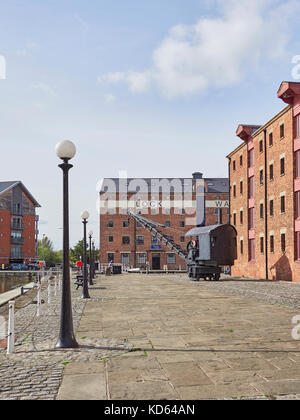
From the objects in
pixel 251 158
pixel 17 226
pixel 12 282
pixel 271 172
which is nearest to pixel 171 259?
pixel 17 226

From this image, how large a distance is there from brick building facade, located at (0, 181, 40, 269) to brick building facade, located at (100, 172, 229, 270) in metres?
17.5

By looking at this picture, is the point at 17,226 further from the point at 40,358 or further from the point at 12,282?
the point at 40,358

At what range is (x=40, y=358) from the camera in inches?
265

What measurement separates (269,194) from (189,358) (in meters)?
27.8

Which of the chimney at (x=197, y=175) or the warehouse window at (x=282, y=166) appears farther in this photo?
the chimney at (x=197, y=175)

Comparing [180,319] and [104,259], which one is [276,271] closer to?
[180,319]

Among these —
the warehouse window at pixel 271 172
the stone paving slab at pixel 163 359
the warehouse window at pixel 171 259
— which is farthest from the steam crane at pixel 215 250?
the warehouse window at pixel 171 259

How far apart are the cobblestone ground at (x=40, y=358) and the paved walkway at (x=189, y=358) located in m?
0.15

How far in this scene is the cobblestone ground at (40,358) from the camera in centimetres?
507

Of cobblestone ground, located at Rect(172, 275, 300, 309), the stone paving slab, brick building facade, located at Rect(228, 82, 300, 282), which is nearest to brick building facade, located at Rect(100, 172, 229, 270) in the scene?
brick building facade, located at Rect(228, 82, 300, 282)

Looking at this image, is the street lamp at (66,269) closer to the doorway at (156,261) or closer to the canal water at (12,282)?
the canal water at (12,282)

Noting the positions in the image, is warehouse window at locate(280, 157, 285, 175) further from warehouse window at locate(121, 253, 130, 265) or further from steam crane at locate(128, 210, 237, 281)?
warehouse window at locate(121, 253, 130, 265)

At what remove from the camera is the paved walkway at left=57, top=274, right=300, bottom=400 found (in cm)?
502
